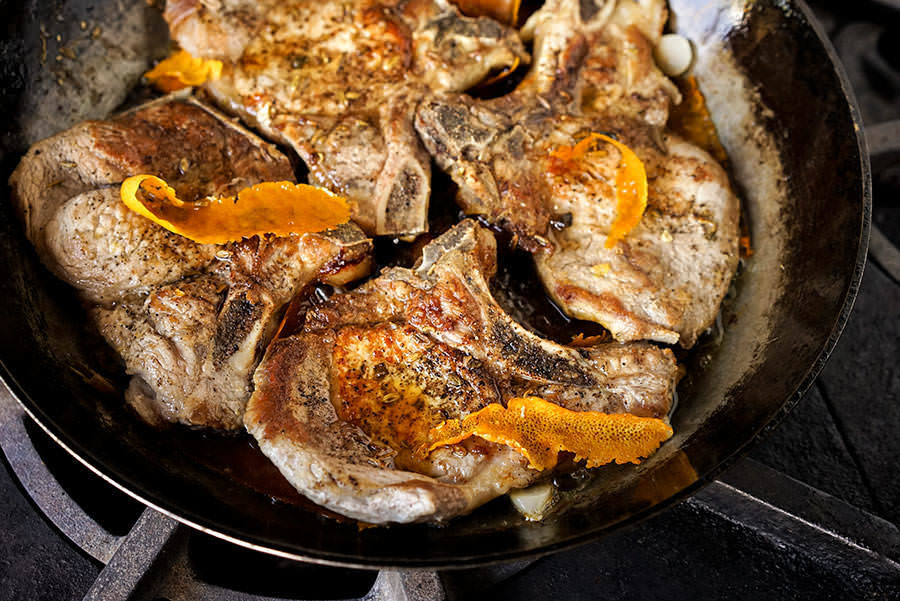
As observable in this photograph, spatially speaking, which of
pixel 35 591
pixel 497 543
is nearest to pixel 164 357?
pixel 35 591

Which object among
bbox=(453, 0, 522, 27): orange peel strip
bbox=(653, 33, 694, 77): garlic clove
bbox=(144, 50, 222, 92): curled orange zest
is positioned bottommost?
bbox=(144, 50, 222, 92): curled orange zest

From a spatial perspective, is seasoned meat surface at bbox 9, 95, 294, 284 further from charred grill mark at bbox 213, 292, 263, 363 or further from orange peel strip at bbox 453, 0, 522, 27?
orange peel strip at bbox 453, 0, 522, 27

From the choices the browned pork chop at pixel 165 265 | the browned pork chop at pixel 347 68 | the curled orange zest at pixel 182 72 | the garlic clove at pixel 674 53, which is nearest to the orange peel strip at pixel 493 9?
the browned pork chop at pixel 347 68

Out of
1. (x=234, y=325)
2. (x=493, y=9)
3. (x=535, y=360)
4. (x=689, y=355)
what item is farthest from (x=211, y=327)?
(x=493, y=9)

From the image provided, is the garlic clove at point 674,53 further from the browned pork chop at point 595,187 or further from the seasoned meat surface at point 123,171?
the seasoned meat surface at point 123,171

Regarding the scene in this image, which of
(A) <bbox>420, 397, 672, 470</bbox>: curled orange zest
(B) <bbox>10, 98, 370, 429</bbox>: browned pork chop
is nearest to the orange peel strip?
(B) <bbox>10, 98, 370, 429</bbox>: browned pork chop

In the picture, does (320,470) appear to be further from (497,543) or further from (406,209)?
(406,209)
